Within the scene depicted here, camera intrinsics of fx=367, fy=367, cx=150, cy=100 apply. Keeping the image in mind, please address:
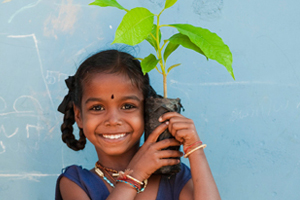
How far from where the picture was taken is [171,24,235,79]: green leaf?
48.2 inches

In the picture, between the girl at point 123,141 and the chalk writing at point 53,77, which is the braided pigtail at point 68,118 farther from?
the chalk writing at point 53,77

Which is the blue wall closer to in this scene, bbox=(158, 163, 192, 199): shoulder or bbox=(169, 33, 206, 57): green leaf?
bbox=(158, 163, 192, 199): shoulder

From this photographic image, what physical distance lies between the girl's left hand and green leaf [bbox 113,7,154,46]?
0.37 meters

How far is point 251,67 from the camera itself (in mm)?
1898

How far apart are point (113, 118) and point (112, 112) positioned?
0.03m

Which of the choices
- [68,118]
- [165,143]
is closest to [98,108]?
[68,118]

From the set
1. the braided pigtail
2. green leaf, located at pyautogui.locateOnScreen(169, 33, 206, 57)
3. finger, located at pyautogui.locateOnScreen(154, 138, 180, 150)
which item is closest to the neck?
the braided pigtail

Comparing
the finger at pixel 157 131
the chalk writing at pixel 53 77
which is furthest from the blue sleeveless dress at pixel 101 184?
the chalk writing at pixel 53 77

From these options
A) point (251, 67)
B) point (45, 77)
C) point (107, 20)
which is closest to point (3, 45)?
point (45, 77)

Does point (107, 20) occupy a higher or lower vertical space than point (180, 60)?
higher

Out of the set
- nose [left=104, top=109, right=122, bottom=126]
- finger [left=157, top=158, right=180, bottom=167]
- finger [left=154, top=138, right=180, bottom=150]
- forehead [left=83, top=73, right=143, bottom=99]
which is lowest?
finger [left=157, top=158, right=180, bottom=167]

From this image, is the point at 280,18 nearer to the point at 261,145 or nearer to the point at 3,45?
the point at 261,145

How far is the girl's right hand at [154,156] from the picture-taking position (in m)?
1.44

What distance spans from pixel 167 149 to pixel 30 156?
857 millimetres
